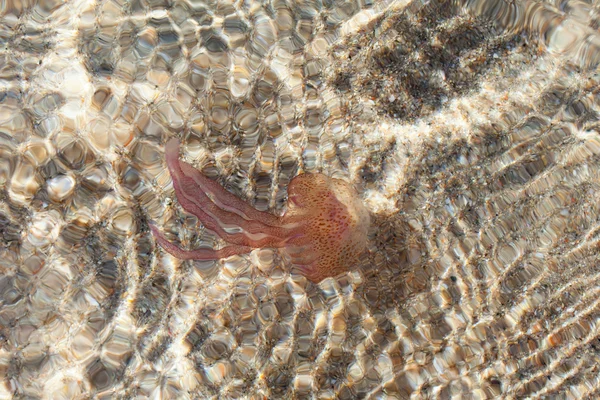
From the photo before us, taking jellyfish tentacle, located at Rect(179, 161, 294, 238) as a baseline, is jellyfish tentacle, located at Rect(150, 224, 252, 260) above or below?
below

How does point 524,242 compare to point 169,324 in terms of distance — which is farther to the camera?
point 524,242

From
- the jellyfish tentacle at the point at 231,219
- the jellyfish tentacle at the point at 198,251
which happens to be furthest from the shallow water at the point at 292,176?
the jellyfish tentacle at the point at 231,219

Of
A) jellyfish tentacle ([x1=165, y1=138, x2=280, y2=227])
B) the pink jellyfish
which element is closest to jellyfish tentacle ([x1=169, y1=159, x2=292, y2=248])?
the pink jellyfish

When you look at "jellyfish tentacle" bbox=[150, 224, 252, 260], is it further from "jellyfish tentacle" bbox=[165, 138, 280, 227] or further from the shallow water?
"jellyfish tentacle" bbox=[165, 138, 280, 227]

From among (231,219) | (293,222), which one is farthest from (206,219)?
(293,222)

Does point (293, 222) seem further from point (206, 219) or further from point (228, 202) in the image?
point (206, 219)

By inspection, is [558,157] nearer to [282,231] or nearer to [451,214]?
[451,214]

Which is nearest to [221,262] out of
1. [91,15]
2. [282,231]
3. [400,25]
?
Answer: [282,231]
